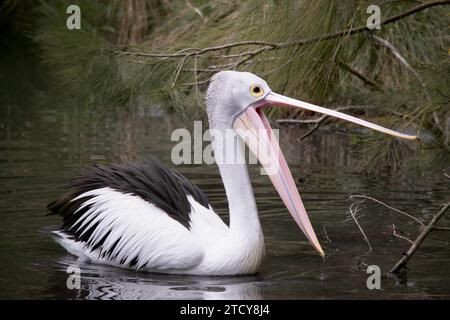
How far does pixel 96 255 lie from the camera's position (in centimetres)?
527

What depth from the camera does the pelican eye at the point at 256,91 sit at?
4.94m

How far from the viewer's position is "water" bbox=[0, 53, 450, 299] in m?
4.64

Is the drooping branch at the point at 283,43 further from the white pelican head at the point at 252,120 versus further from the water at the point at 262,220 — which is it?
the white pelican head at the point at 252,120

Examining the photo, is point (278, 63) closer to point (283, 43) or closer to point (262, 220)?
point (283, 43)

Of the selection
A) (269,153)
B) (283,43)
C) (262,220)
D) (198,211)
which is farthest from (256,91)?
(262,220)

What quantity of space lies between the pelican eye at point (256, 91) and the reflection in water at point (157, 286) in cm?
98

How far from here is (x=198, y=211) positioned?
524 cm

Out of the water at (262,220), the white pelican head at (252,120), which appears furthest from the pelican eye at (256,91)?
the water at (262,220)

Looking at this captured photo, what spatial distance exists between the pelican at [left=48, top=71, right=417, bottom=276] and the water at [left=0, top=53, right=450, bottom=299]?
0.10 m

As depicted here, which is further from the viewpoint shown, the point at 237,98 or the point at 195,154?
the point at 195,154

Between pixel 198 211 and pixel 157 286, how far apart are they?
Result: 68 centimetres
